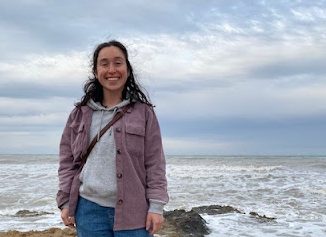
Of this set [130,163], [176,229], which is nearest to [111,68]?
[130,163]

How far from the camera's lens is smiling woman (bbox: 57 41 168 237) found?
2.29 m

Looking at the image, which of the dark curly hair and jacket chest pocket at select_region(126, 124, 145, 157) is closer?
jacket chest pocket at select_region(126, 124, 145, 157)

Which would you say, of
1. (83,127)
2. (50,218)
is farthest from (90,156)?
(50,218)

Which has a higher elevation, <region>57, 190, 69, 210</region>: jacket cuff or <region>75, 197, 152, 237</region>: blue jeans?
<region>57, 190, 69, 210</region>: jacket cuff

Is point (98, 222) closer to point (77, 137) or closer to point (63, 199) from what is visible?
point (63, 199)

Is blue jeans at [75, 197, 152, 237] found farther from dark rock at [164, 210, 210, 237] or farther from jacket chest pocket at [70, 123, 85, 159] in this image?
dark rock at [164, 210, 210, 237]

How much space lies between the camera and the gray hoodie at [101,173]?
2.30m

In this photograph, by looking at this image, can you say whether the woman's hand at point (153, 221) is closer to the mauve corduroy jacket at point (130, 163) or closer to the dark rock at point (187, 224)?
the mauve corduroy jacket at point (130, 163)

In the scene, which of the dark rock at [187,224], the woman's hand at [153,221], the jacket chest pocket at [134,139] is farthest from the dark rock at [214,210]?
the jacket chest pocket at [134,139]

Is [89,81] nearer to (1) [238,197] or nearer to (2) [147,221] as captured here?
(2) [147,221]

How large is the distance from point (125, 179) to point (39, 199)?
10.6m

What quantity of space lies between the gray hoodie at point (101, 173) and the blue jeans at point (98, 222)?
Answer: 0.10 feet

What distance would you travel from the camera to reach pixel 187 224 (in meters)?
7.20

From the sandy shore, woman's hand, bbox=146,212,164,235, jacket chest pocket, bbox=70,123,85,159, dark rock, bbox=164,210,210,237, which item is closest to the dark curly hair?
jacket chest pocket, bbox=70,123,85,159
